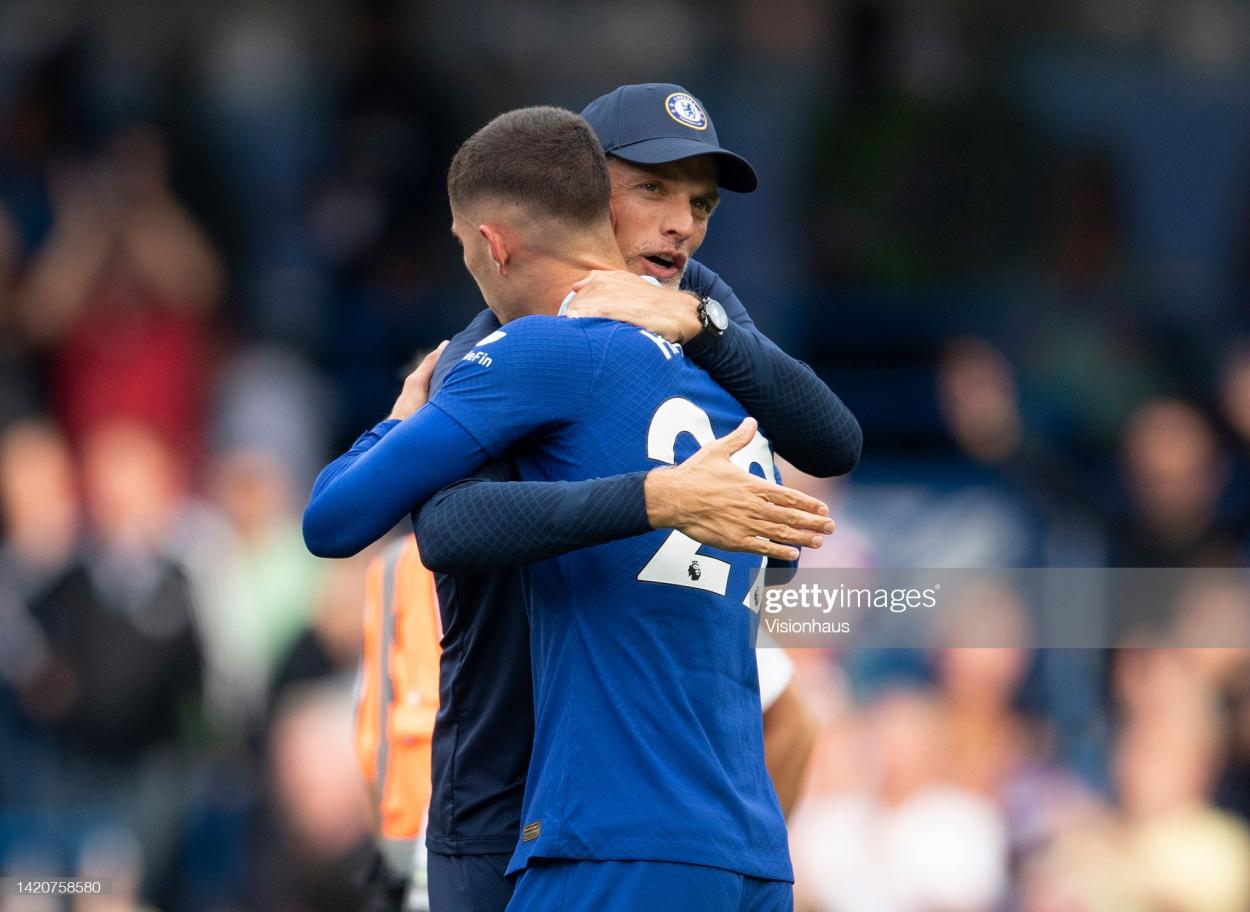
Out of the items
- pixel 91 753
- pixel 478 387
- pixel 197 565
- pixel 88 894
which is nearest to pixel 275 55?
pixel 197 565

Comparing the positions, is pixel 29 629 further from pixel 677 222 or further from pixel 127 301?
pixel 677 222

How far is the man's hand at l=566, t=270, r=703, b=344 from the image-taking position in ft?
9.52

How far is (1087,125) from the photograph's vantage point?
986 centimetres

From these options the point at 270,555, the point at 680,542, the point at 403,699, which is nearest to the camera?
the point at 680,542

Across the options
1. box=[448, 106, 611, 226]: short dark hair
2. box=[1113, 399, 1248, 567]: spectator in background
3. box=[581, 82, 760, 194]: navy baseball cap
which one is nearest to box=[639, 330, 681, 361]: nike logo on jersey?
box=[448, 106, 611, 226]: short dark hair

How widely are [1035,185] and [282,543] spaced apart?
4.31 metres

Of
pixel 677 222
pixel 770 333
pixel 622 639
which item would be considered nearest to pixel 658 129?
pixel 677 222

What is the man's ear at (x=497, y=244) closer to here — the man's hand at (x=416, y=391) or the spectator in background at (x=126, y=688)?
the man's hand at (x=416, y=391)

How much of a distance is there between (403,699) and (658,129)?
1.42m

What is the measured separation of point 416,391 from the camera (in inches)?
124

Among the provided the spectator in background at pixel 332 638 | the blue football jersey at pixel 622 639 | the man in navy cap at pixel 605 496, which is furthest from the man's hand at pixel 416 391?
the spectator in background at pixel 332 638

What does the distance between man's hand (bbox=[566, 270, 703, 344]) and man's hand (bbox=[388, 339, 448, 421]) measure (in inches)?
12.3

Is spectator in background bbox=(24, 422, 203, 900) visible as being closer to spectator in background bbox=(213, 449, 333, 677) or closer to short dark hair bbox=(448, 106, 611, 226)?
spectator in background bbox=(213, 449, 333, 677)

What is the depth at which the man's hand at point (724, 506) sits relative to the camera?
2686 millimetres
